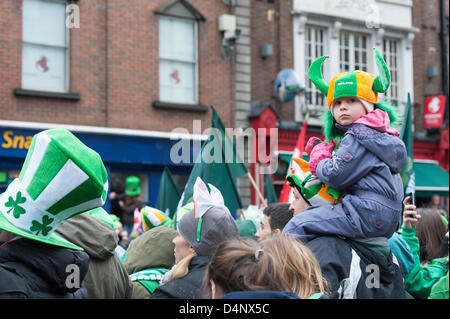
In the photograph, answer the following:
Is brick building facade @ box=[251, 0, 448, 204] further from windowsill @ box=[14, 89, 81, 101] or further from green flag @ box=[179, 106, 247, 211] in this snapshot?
green flag @ box=[179, 106, 247, 211]

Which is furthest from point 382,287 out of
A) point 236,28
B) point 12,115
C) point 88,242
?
point 236,28

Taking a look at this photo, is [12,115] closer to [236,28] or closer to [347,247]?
[236,28]

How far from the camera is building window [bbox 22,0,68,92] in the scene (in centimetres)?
1225

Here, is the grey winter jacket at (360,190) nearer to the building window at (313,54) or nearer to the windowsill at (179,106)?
the windowsill at (179,106)

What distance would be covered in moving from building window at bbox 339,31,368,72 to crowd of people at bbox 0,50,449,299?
12.3 m

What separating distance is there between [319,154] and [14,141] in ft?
31.5

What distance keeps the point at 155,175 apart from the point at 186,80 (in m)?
2.13

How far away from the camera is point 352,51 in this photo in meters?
16.3

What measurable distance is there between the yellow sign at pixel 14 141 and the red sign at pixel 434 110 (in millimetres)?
10551

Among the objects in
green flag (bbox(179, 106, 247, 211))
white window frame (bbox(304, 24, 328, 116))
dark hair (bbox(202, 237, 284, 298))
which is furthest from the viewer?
white window frame (bbox(304, 24, 328, 116))

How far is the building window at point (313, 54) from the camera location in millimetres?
15648

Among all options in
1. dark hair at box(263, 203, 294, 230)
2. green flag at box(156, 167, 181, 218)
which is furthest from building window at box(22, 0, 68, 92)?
dark hair at box(263, 203, 294, 230)

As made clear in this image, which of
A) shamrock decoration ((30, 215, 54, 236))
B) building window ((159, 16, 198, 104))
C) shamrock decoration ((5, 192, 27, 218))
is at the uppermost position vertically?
building window ((159, 16, 198, 104))
